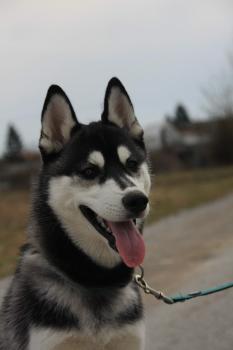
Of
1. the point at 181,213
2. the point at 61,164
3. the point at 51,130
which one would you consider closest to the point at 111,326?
the point at 61,164

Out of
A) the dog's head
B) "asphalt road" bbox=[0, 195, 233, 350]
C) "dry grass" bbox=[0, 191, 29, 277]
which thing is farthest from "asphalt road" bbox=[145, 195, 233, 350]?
the dog's head

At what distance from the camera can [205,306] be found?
25.2ft

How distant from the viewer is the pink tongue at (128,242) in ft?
13.5

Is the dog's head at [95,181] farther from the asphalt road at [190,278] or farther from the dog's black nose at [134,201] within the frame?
the asphalt road at [190,278]

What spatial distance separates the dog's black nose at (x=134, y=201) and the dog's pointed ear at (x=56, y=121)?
0.70 metres

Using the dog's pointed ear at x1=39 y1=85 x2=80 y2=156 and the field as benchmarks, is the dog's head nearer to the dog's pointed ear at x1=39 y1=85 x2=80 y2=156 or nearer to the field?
the dog's pointed ear at x1=39 y1=85 x2=80 y2=156

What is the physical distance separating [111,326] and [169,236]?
1023 centimetres

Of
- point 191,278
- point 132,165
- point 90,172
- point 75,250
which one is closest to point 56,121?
point 90,172

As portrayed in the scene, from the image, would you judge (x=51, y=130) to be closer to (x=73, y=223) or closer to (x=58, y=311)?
(x=73, y=223)

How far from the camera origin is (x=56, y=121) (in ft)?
14.6

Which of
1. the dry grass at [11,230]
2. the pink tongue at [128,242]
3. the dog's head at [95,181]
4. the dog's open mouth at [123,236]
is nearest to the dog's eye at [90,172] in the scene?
the dog's head at [95,181]

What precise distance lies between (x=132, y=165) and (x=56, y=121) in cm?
59

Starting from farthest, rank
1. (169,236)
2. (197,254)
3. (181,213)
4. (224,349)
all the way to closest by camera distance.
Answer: (181,213), (169,236), (197,254), (224,349)

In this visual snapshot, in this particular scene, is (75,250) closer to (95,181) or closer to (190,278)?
(95,181)
